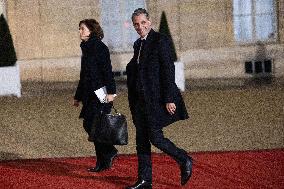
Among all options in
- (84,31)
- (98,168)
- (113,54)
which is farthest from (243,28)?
(98,168)

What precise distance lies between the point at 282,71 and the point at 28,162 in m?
12.3

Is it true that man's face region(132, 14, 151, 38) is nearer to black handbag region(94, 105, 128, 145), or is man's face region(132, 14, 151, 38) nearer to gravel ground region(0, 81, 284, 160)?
black handbag region(94, 105, 128, 145)

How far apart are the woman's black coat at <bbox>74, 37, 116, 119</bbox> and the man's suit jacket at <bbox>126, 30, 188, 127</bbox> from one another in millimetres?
874

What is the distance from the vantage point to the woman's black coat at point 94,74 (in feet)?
19.3

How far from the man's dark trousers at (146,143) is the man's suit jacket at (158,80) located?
8 cm

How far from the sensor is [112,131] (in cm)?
544

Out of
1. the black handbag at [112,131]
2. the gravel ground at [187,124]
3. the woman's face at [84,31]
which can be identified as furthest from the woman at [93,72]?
the gravel ground at [187,124]

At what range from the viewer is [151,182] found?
514 cm

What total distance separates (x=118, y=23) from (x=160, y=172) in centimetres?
1244

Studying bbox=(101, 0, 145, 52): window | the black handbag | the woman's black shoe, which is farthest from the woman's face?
bbox=(101, 0, 145, 52): window

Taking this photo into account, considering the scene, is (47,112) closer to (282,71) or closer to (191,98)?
(191,98)

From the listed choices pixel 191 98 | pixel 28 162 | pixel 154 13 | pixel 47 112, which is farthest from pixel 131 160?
pixel 154 13

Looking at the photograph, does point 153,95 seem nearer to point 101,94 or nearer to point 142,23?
point 142,23

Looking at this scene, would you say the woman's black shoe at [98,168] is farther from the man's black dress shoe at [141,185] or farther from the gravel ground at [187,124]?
the gravel ground at [187,124]
